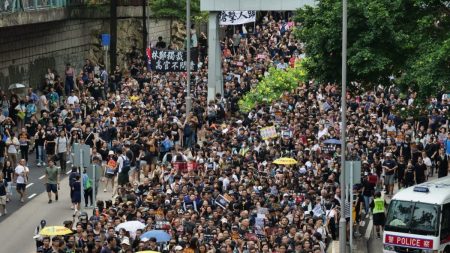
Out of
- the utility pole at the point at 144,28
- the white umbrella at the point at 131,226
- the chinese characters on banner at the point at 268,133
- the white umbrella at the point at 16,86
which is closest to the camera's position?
the white umbrella at the point at 131,226

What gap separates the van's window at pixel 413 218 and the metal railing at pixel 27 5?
21.0m

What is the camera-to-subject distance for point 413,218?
32.7 metres

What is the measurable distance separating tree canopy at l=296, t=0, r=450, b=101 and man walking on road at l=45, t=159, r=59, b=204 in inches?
319

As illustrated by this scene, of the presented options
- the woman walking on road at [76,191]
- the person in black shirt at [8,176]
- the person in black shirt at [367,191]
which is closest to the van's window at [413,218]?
the person in black shirt at [367,191]

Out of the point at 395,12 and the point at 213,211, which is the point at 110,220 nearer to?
the point at 213,211

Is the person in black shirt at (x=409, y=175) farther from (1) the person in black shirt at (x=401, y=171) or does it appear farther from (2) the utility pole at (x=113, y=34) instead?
(2) the utility pole at (x=113, y=34)

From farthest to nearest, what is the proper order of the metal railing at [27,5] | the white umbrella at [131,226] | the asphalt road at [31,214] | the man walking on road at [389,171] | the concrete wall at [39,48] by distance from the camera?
1. the concrete wall at [39,48]
2. the metal railing at [27,5]
3. the man walking on road at [389,171]
4. the asphalt road at [31,214]
5. the white umbrella at [131,226]

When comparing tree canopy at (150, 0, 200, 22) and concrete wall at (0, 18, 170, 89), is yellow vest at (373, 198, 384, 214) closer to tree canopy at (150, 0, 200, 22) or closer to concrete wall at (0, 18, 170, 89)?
concrete wall at (0, 18, 170, 89)

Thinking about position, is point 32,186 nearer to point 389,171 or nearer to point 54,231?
point 389,171

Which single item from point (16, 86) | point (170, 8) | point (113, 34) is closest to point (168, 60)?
point (16, 86)

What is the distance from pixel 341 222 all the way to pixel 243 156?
260 inches

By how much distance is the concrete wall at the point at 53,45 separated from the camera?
5325 centimetres

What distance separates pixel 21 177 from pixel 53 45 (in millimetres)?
21255

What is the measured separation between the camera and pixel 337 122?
44.9 m
